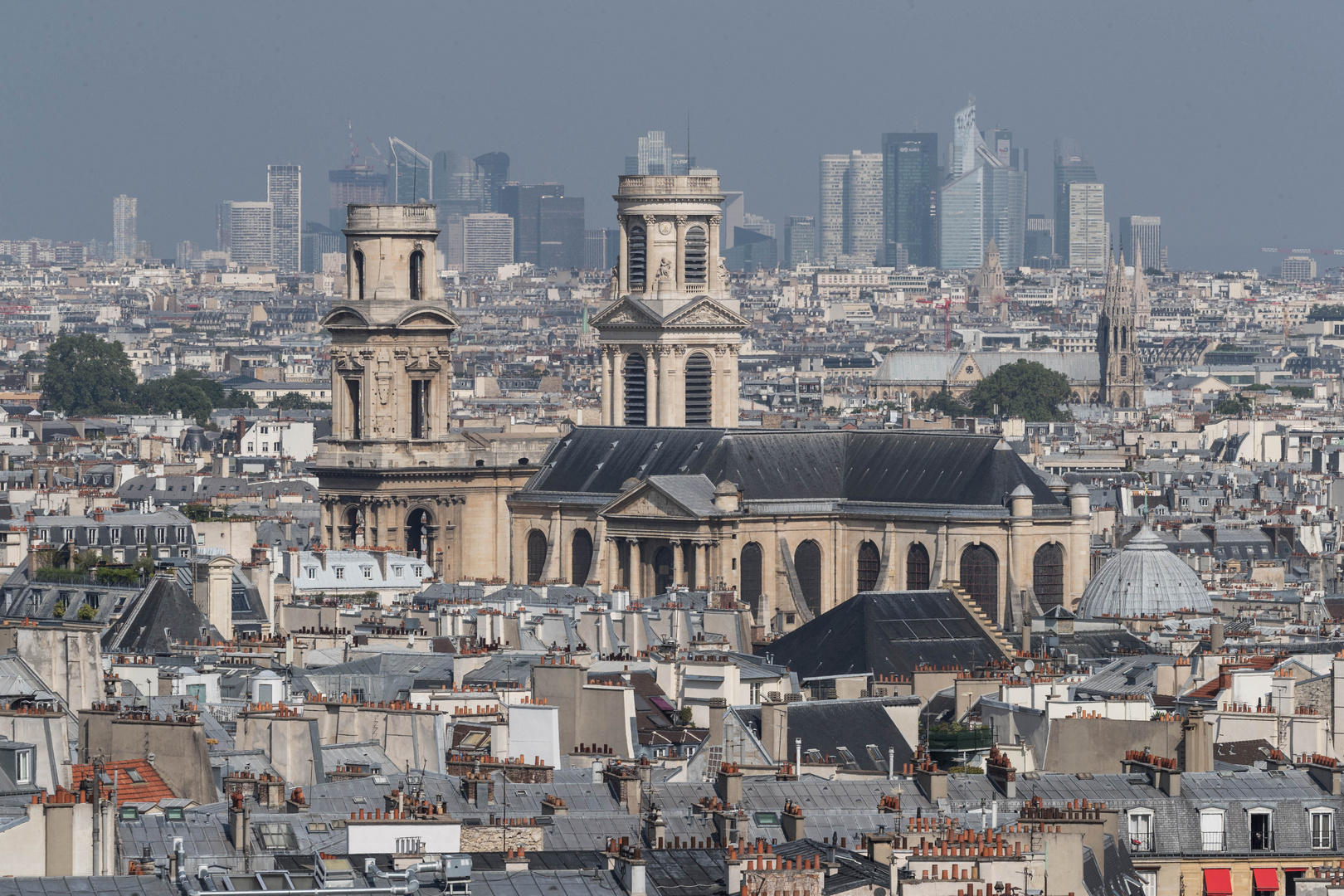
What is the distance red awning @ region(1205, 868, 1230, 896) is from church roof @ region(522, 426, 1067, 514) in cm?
5360

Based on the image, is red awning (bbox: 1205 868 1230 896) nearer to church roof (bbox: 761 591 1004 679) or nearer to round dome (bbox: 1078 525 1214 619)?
church roof (bbox: 761 591 1004 679)

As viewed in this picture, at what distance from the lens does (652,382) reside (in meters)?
105

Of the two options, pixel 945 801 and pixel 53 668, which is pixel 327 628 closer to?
pixel 53 668

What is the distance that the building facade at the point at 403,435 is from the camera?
Answer: 94.7m

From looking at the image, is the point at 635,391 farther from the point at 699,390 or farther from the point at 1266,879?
the point at 1266,879

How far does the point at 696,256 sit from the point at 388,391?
42.4ft

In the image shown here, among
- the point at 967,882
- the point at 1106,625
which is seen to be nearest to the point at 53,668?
the point at 967,882

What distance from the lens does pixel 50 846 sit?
2825cm

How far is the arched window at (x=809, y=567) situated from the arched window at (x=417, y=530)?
8.81m

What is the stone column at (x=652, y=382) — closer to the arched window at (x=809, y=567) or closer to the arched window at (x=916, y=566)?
the arched window at (x=809, y=567)

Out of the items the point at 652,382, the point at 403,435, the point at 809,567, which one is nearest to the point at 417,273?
the point at 403,435

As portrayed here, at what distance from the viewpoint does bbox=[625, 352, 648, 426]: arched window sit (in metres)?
105

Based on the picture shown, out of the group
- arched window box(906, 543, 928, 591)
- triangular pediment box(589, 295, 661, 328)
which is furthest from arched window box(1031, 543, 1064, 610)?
triangular pediment box(589, 295, 661, 328)

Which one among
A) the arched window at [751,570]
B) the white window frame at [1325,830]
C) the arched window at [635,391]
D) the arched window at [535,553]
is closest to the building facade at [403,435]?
the arched window at [535,553]
